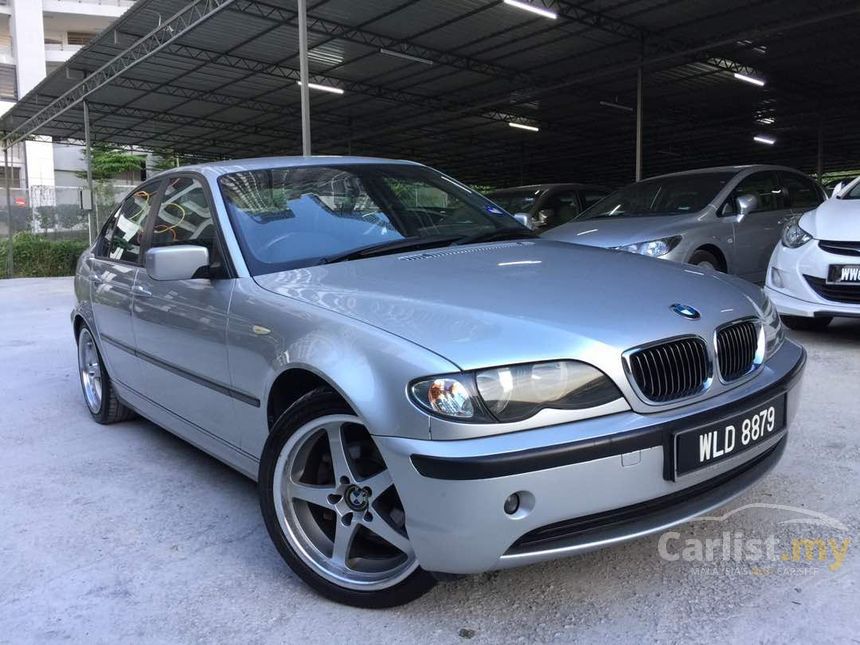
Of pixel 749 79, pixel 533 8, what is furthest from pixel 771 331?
pixel 749 79

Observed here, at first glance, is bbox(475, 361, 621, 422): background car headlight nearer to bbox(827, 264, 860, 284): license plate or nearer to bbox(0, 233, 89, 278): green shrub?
bbox(827, 264, 860, 284): license plate

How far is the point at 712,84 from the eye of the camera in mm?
19125

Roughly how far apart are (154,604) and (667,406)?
1.70m

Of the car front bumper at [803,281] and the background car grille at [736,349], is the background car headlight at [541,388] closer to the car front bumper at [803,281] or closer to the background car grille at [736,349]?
the background car grille at [736,349]

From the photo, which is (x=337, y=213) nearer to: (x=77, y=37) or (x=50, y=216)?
(x=50, y=216)

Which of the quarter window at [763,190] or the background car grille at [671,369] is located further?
the quarter window at [763,190]

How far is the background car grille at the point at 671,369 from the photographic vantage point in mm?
2006

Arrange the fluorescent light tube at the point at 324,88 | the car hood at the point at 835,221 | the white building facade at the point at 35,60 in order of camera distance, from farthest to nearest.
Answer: the white building facade at the point at 35,60 → the fluorescent light tube at the point at 324,88 → the car hood at the point at 835,221

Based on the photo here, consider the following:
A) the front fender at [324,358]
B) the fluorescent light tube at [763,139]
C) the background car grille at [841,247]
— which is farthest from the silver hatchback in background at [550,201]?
the fluorescent light tube at [763,139]

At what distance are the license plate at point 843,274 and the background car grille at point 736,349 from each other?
10.6ft

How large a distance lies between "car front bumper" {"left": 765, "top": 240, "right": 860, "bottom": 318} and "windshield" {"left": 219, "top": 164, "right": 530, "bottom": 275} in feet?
9.84

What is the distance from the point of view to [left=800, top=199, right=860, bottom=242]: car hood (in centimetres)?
518

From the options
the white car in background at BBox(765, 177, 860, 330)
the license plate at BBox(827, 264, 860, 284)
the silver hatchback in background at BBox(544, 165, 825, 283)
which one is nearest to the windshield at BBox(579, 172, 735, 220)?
the silver hatchback in background at BBox(544, 165, 825, 283)
